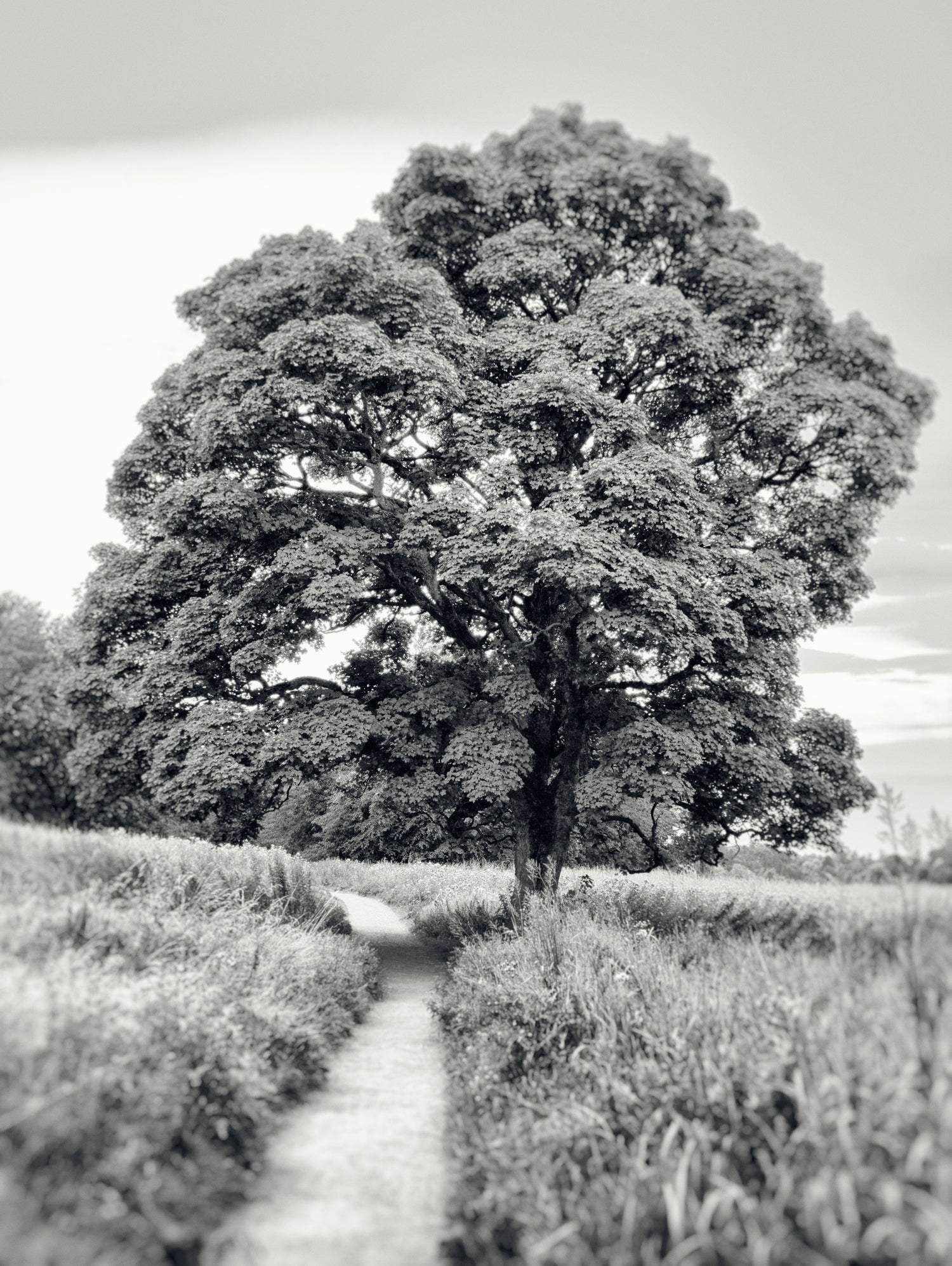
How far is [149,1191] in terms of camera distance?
13.2 ft

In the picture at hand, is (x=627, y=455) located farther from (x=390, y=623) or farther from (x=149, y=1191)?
(x=149, y=1191)

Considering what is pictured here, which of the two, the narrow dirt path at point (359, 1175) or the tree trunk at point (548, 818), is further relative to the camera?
the tree trunk at point (548, 818)

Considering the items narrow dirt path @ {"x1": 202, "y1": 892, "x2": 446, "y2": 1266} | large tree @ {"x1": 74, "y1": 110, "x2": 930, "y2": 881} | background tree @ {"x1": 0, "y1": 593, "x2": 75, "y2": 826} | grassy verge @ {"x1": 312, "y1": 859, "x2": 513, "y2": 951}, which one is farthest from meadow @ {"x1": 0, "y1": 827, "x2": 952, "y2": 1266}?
grassy verge @ {"x1": 312, "y1": 859, "x2": 513, "y2": 951}

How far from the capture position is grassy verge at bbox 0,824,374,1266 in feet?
12.2

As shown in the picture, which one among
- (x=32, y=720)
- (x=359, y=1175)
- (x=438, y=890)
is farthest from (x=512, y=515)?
(x=438, y=890)

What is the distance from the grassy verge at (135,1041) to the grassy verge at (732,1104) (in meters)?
1.42

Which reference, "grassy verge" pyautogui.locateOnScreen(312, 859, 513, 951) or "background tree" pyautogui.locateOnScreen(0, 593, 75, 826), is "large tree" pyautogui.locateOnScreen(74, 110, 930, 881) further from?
"grassy verge" pyautogui.locateOnScreen(312, 859, 513, 951)

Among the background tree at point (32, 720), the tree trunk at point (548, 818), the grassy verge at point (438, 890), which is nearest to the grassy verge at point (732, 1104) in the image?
the background tree at point (32, 720)

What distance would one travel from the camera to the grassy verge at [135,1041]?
12.2 ft

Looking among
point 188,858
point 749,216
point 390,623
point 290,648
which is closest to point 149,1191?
point 188,858

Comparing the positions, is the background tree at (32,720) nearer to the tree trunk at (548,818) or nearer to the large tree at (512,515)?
the large tree at (512,515)

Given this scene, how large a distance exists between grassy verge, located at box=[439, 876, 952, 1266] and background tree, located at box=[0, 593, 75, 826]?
6.28 metres

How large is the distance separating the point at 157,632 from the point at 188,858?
6525 millimetres

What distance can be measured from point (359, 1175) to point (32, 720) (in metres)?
8.48
